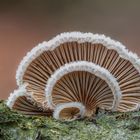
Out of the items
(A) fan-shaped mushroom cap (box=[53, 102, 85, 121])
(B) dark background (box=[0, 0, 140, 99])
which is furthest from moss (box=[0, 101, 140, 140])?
(B) dark background (box=[0, 0, 140, 99])

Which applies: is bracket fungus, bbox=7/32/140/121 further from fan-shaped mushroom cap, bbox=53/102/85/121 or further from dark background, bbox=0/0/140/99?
dark background, bbox=0/0/140/99

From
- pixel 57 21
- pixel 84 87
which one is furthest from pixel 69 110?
pixel 57 21

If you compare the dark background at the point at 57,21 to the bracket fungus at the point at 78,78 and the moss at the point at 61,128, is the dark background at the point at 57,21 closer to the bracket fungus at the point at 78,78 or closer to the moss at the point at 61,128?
the bracket fungus at the point at 78,78

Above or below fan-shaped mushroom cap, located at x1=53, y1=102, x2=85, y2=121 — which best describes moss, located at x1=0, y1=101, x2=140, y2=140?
below

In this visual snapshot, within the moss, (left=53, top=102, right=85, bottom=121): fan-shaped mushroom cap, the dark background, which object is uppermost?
the dark background

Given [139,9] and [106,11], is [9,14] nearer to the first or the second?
[106,11]

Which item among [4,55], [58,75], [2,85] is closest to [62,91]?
[58,75]
